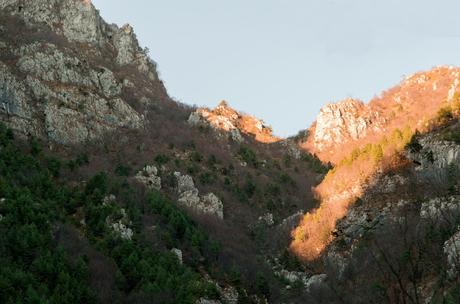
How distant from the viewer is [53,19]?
91.2 m

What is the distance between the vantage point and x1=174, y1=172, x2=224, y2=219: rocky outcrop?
231 feet

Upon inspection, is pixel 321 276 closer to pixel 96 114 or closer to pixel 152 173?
pixel 152 173

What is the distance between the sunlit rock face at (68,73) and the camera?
2751 inches

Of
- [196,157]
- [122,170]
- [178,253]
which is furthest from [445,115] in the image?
[122,170]

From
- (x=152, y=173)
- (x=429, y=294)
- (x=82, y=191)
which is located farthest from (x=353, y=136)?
(x=429, y=294)

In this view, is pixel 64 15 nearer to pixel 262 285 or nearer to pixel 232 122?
pixel 232 122

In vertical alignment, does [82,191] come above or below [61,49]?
below

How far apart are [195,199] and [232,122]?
37953 millimetres

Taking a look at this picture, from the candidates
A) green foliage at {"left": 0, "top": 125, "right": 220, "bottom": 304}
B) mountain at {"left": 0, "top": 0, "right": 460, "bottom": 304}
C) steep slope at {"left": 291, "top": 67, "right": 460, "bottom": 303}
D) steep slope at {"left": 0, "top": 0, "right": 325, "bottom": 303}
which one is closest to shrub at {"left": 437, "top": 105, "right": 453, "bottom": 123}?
steep slope at {"left": 291, "top": 67, "right": 460, "bottom": 303}

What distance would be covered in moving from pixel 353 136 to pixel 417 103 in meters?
13.5

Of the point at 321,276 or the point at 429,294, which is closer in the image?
the point at 429,294

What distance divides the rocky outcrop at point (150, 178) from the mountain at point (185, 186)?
0.29 metres

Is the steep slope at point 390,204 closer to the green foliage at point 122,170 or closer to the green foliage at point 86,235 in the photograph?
the green foliage at point 86,235

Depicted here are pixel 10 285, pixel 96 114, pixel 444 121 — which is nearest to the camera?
pixel 10 285
